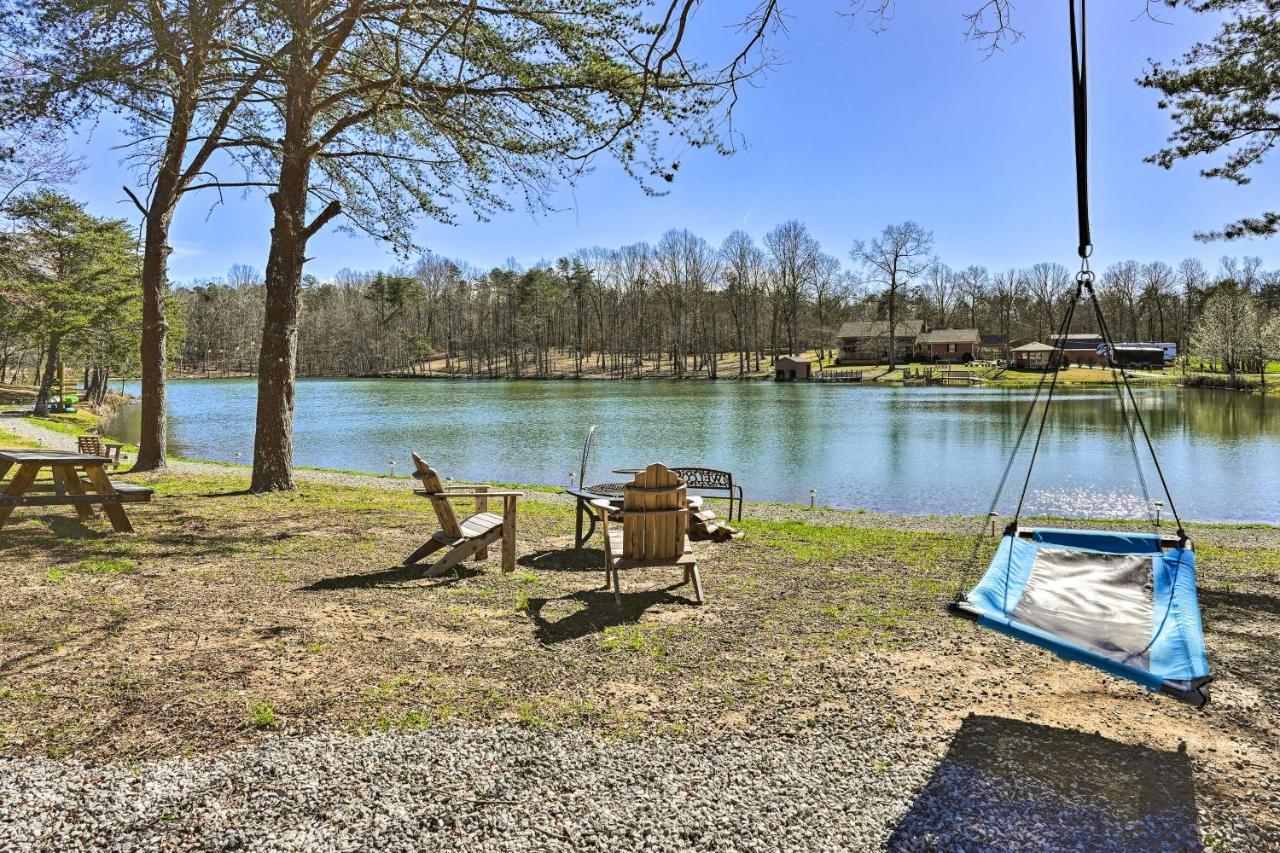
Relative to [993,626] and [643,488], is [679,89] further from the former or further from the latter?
[993,626]

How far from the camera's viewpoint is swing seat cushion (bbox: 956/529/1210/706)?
11.4 ft

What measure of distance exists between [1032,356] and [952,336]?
867 cm

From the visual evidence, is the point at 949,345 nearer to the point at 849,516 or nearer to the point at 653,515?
the point at 849,516

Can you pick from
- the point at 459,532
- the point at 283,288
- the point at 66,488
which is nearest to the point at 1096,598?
the point at 459,532

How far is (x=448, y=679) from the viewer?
4270mm

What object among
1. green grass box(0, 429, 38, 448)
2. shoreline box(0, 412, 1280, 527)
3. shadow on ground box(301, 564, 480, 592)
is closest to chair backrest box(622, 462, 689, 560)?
shadow on ground box(301, 564, 480, 592)

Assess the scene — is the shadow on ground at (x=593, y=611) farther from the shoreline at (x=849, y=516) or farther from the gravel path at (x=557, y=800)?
the shoreline at (x=849, y=516)

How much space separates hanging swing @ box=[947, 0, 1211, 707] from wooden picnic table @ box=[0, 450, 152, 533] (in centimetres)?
794

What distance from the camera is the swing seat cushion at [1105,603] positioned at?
346 cm

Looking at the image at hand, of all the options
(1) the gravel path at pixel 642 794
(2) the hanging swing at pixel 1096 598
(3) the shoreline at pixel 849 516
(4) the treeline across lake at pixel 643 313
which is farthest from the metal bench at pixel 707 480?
(4) the treeline across lake at pixel 643 313

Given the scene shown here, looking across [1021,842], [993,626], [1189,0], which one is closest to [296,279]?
[993,626]

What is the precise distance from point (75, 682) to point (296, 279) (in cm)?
785

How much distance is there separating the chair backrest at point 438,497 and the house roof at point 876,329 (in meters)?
80.2

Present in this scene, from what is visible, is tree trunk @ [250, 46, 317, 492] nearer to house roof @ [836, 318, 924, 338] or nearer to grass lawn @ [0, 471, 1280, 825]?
grass lawn @ [0, 471, 1280, 825]
